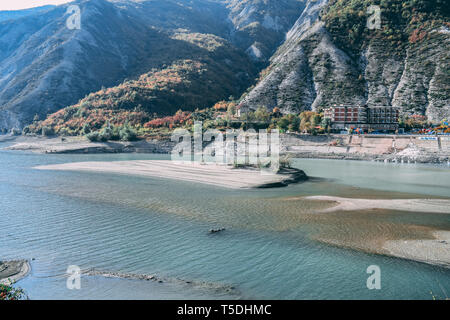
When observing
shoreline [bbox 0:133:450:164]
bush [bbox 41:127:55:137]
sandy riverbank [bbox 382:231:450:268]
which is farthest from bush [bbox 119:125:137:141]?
sandy riverbank [bbox 382:231:450:268]

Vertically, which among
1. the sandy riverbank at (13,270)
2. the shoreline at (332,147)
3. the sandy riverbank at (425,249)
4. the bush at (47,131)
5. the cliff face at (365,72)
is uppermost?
the cliff face at (365,72)

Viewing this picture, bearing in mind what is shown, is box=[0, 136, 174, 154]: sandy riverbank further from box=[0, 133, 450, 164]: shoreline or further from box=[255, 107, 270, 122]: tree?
box=[255, 107, 270, 122]: tree

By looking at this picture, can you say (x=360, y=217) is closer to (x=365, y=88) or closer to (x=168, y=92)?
(x=365, y=88)

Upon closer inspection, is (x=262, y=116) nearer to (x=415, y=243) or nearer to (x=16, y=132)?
(x=415, y=243)

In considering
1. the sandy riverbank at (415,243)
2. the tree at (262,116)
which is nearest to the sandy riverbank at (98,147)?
the tree at (262,116)

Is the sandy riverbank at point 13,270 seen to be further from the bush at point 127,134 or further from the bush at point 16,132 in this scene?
the bush at point 16,132

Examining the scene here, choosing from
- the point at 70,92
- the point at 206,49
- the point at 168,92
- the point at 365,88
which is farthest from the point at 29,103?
the point at 365,88

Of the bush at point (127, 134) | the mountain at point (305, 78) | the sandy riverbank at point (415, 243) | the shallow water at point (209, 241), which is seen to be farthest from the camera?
the mountain at point (305, 78)
